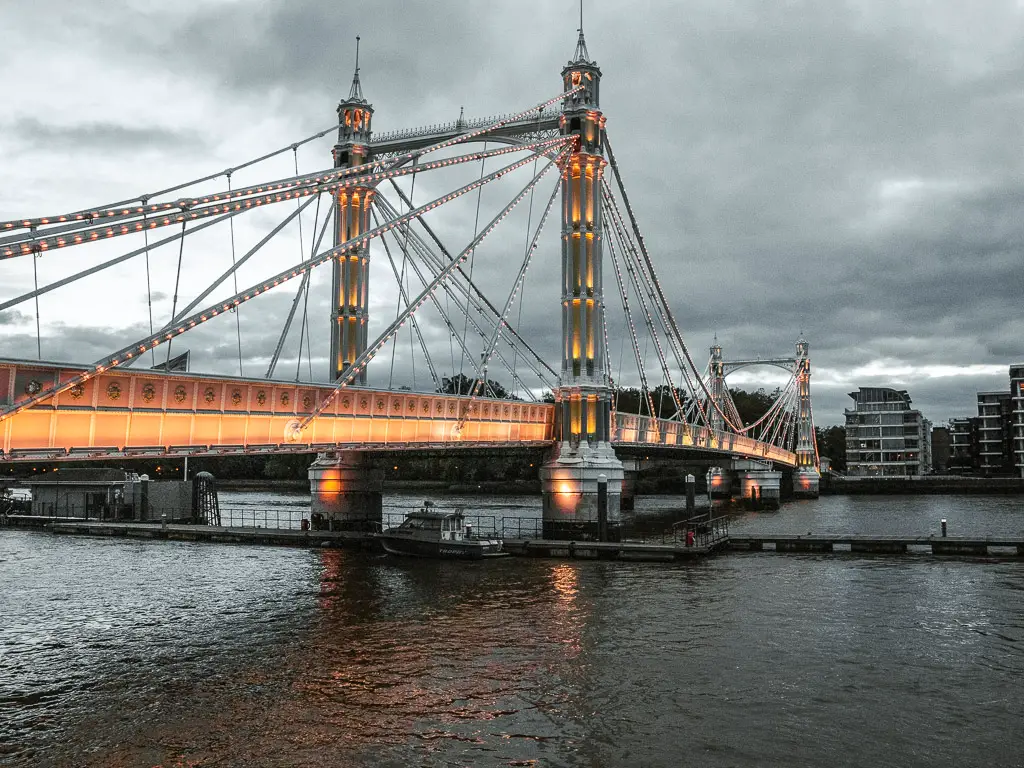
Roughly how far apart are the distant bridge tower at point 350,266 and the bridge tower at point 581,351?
1230 cm

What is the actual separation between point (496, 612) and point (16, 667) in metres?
14.4

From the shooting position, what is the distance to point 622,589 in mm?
34594

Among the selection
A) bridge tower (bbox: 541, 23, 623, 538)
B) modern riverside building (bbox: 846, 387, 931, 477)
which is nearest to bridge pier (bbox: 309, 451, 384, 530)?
bridge tower (bbox: 541, 23, 623, 538)

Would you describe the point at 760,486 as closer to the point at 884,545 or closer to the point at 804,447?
the point at 804,447

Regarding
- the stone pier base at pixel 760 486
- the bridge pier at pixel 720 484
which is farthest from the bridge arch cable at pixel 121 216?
the bridge pier at pixel 720 484

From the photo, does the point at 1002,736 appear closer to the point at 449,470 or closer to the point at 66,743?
the point at 66,743

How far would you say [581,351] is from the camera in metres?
50.7

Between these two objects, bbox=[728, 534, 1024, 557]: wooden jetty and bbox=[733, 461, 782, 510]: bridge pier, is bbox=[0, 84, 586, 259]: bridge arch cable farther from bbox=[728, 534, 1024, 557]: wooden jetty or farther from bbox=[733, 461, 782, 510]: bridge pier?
bbox=[733, 461, 782, 510]: bridge pier

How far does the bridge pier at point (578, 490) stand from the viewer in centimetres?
4862

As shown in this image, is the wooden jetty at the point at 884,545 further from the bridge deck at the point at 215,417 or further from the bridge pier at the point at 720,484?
the bridge pier at the point at 720,484

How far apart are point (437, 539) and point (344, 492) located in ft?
39.3

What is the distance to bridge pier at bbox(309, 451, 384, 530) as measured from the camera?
52.8 meters

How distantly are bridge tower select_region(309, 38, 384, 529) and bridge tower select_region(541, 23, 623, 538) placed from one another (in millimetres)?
11532

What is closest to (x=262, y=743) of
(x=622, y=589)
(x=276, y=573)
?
(x=622, y=589)
